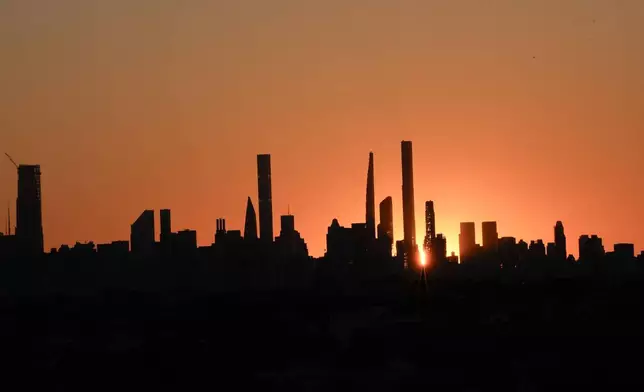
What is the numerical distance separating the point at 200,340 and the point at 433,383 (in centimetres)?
4108

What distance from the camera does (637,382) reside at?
154 metres

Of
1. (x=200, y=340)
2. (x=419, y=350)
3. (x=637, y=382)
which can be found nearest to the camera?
(x=637, y=382)

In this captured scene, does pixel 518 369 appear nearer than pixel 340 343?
Yes

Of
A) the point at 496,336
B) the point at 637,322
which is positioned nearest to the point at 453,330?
the point at 496,336

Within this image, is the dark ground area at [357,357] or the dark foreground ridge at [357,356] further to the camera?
the dark foreground ridge at [357,356]

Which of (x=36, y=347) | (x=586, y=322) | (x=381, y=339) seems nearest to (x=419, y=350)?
(x=381, y=339)

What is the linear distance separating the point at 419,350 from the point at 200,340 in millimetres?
27729

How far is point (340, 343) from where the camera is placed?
190125mm

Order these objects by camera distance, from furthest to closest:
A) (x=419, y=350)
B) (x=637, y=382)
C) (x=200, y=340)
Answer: (x=200, y=340) < (x=419, y=350) < (x=637, y=382)

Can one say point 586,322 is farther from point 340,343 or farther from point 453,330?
point 340,343

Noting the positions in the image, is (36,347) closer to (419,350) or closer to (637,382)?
(419,350)

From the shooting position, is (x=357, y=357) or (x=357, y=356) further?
(x=357, y=356)

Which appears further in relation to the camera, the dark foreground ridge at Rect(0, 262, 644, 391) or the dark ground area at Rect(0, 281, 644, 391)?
the dark foreground ridge at Rect(0, 262, 644, 391)

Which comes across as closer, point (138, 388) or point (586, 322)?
point (138, 388)
